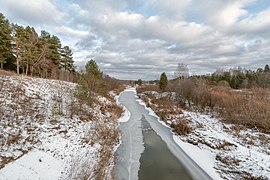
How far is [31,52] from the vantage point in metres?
28.4

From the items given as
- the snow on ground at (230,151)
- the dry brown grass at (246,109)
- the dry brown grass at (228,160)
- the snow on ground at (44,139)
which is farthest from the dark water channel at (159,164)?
the dry brown grass at (246,109)

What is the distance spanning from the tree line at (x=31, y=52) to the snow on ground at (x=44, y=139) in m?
15.5

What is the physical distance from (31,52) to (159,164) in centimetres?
2818

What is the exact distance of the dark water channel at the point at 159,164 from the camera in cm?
724

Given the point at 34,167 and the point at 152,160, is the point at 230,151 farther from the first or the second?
the point at 34,167

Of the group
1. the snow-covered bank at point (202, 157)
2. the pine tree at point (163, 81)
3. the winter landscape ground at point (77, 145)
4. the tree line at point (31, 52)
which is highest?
the tree line at point (31, 52)

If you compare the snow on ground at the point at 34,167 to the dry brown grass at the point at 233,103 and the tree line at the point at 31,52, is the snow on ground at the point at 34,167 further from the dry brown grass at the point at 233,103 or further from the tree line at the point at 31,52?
the tree line at the point at 31,52

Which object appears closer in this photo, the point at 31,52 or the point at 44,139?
the point at 44,139

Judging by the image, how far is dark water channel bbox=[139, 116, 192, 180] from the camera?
7.24 m

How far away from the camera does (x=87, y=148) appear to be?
8797 millimetres

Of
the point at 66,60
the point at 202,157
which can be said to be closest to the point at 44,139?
the point at 202,157

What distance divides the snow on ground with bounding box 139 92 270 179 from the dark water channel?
1046 millimetres

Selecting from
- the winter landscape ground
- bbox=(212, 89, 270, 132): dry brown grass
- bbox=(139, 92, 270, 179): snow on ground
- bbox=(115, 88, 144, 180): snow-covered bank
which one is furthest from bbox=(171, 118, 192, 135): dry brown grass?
bbox=(212, 89, 270, 132): dry brown grass

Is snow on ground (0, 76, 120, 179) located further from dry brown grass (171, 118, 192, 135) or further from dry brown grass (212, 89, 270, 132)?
dry brown grass (212, 89, 270, 132)
